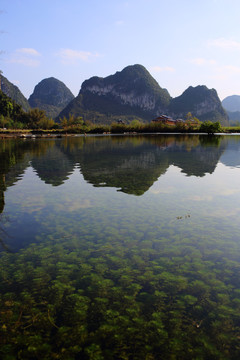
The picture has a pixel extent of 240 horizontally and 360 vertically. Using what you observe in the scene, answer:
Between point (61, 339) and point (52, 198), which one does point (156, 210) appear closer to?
point (52, 198)

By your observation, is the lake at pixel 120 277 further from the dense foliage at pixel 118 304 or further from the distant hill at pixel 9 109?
the distant hill at pixel 9 109

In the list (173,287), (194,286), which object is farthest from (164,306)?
(194,286)

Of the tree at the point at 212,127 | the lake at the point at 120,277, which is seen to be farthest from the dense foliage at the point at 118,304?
the tree at the point at 212,127

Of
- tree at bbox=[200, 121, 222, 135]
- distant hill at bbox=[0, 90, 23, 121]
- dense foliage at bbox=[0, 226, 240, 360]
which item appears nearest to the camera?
dense foliage at bbox=[0, 226, 240, 360]

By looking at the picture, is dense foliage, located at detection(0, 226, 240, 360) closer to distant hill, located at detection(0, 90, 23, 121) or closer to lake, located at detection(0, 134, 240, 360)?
lake, located at detection(0, 134, 240, 360)

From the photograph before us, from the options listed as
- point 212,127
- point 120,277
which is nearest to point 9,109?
point 212,127

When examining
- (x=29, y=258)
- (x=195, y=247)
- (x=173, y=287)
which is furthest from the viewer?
(x=195, y=247)

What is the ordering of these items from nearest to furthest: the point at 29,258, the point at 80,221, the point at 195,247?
the point at 29,258
the point at 195,247
the point at 80,221

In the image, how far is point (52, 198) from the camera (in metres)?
13.7

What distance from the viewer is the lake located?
4363 mm

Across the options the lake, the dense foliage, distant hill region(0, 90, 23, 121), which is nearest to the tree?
the lake

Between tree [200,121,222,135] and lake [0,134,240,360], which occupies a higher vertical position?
tree [200,121,222,135]

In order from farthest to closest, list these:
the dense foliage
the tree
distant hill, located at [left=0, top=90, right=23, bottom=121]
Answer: distant hill, located at [left=0, top=90, right=23, bottom=121]
the tree
the dense foliage

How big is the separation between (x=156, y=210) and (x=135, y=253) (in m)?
4.19
